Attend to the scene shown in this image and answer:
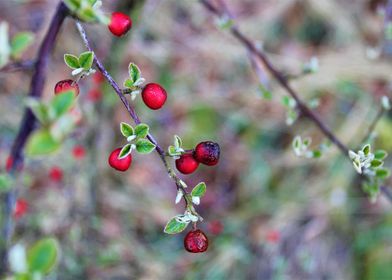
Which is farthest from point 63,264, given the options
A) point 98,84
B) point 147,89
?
point 147,89

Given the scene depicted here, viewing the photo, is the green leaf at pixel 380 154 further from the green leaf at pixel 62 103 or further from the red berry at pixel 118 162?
the green leaf at pixel 62 103

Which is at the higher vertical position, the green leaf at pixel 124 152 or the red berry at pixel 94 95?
the red berry at pixel 94 95

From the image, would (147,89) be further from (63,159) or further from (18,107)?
(18,107)

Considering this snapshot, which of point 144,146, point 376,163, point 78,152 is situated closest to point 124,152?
point 144,146

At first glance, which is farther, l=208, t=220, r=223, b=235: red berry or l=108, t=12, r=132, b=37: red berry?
l=208, t=220, r=223, b=235: red berry

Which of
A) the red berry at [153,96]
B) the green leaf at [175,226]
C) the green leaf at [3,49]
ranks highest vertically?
the green leaf at [3,49]

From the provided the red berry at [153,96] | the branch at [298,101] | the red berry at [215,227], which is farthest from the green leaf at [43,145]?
the red berry at [215,227]

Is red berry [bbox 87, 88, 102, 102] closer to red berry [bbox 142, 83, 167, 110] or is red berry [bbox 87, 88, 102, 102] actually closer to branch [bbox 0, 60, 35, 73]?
branch [bbox 0, 60, 35, 73]

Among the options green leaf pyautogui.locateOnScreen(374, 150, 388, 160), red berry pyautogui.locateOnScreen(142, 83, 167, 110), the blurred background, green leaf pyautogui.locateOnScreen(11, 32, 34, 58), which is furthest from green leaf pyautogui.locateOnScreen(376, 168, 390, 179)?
the blurred background
